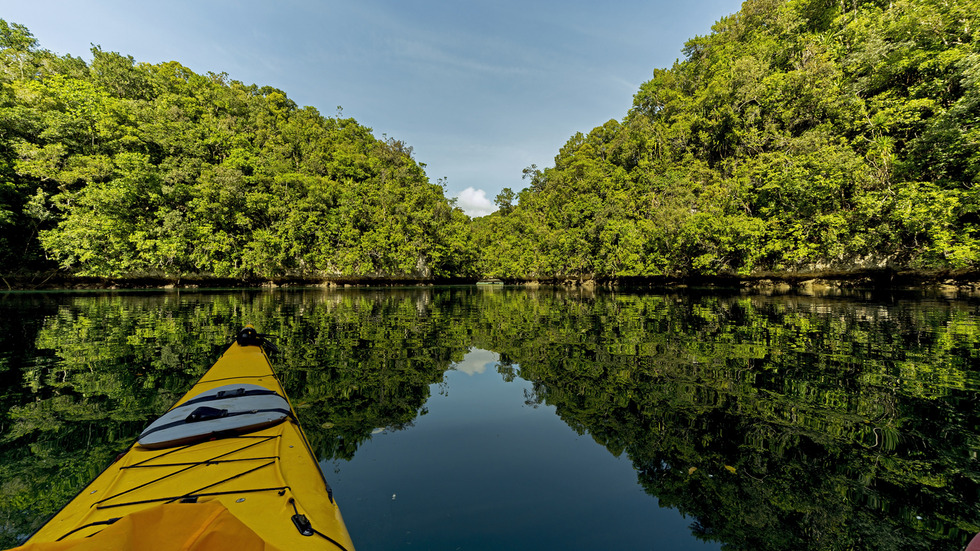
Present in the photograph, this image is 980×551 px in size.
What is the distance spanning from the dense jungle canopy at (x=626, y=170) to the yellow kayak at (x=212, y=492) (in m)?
28.9

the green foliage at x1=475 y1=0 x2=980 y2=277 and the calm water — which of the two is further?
the green foliage at x1=475 y1=0 x2=980 y2=277

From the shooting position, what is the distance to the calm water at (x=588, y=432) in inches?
110

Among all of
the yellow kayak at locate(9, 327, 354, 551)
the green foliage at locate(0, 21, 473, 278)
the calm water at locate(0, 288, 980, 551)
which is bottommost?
the calm water at locate(0, 288, 980, 551)

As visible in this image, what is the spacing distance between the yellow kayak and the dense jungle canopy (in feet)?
94.8

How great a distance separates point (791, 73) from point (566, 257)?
87.7 ft

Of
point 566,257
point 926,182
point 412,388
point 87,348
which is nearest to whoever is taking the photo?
point 412,388

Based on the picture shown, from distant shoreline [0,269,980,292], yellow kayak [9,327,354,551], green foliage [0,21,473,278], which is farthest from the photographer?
green foliage [0,21,473,278]

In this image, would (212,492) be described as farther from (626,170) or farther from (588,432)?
(626,170)

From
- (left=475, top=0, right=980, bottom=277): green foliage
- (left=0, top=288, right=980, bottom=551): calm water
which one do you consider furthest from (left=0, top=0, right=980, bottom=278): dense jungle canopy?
(left=0, top=288, right=980, bottom=551): calm water

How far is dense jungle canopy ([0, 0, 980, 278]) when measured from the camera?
20.1 metres

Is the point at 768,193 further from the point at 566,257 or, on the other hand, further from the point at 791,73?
the point at 566,257

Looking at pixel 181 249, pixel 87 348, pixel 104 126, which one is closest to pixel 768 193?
pixel 87 348

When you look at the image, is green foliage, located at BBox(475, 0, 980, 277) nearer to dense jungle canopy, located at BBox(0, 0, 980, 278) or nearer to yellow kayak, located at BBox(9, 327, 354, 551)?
dense jungle canopy, located at BBox(0, 0, 980, 278)

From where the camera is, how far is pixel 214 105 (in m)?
40.9
